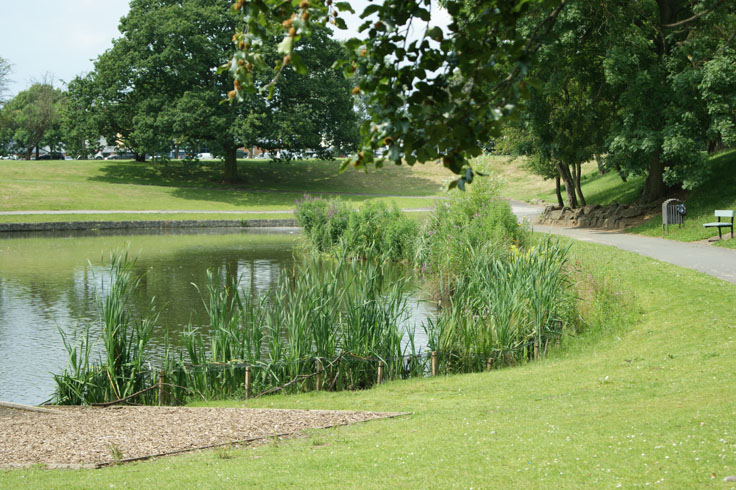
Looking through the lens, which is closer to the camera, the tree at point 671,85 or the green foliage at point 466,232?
the green foliage at point 466,232

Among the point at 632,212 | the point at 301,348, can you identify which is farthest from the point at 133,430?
the point at 632,212

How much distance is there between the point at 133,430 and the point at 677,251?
14.9m

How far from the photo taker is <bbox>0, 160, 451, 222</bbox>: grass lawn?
130 ft

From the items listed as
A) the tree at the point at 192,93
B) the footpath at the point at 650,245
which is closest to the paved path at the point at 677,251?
the footpath at the point at 650,245

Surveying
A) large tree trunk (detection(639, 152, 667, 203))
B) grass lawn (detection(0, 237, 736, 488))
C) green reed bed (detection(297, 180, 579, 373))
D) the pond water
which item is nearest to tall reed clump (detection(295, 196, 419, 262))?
the pond water

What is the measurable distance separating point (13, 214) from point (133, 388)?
29427 millimetres

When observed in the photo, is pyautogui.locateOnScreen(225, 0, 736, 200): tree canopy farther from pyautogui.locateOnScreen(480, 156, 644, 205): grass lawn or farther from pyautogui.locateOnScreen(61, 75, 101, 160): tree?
pyautogui.locateOnScreen(61, 75, 101, 160): tree

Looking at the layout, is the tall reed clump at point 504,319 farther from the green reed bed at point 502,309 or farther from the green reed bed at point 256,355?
the green reed bed at point 256,355

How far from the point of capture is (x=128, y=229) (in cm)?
3288

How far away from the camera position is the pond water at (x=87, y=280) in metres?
10.7

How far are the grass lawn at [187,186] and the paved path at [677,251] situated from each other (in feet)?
59.1

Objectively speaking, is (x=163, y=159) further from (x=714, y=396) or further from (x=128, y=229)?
(x=714, y=396)

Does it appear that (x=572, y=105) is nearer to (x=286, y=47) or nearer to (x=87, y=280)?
(x=87, y=280)

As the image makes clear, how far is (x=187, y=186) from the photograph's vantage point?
49750 millimetres
